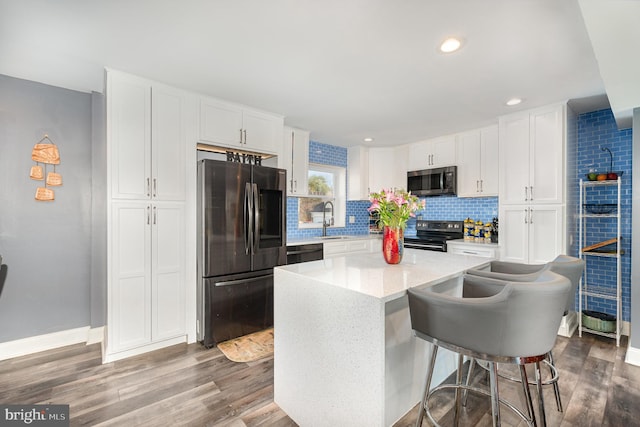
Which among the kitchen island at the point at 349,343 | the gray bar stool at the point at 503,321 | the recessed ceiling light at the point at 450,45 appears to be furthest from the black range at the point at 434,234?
the gray bar stool at the point at 503,321

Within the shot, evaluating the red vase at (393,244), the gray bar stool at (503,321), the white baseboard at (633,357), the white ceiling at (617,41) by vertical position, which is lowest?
the white baseboard at (633,357)

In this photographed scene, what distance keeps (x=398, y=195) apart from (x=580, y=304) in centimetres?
267

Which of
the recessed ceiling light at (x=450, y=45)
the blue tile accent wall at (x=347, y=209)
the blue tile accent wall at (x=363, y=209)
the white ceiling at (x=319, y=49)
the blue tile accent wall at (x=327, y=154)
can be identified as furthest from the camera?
the blue tile accent wall at (x=327, y=154)

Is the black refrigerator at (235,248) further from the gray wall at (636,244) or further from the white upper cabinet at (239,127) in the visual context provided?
the gray wall at (636,244)

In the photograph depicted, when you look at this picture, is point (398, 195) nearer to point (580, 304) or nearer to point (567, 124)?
point (567, 124)

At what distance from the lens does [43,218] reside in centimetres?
270

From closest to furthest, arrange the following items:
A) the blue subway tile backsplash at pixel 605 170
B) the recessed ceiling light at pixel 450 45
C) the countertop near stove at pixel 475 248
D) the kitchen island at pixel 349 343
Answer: the kitchen island at pixel 349 343 → the recessed ceiling light at pixel 450 45 → the blue subway tile backsplash at pixel 605 170 → the countertop near stove at pixel 475 248

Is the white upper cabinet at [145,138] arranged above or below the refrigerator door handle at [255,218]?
above

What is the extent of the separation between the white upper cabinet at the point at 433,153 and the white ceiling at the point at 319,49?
1.08 metres

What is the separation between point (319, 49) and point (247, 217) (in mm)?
1699

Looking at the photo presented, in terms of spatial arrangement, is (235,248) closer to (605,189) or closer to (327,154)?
(327,154)

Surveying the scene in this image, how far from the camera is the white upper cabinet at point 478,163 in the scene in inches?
151

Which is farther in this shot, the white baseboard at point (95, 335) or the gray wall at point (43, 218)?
the white baseboard at point (95, 335)

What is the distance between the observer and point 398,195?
79.7 inches
